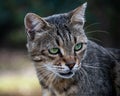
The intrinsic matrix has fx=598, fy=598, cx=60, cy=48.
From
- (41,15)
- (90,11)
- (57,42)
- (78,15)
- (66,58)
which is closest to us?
(66,58)

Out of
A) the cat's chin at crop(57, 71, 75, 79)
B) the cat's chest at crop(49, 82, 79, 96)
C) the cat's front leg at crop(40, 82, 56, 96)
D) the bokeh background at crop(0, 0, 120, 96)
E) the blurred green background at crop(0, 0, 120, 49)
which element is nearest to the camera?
the cat's chin at crop(57, 71, 75, 79)

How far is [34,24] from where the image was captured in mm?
7156

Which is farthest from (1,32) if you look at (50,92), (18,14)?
(50,92)

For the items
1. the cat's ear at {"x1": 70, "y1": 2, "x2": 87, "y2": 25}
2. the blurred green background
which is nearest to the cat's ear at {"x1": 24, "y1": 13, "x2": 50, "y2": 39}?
the cat's ear at {"x1": 70, "y1": 2, "x2": 87, "y2": 25}

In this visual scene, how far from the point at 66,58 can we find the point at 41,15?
4.72m

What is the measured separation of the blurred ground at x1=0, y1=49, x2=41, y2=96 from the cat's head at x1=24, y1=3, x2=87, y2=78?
12.7 ft

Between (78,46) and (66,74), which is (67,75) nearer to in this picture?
(66,74)

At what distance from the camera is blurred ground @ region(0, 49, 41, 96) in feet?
39.0

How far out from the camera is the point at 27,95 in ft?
38.6

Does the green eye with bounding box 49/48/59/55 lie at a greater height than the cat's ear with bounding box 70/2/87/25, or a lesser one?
lesser

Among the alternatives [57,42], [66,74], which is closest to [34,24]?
[57,42]

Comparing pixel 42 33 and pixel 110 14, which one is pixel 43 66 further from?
pixel 110 14

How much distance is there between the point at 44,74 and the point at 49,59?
0.35m

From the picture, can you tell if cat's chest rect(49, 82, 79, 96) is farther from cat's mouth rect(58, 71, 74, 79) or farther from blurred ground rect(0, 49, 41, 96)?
blurred ground rect(0, 49, 41, 96)
